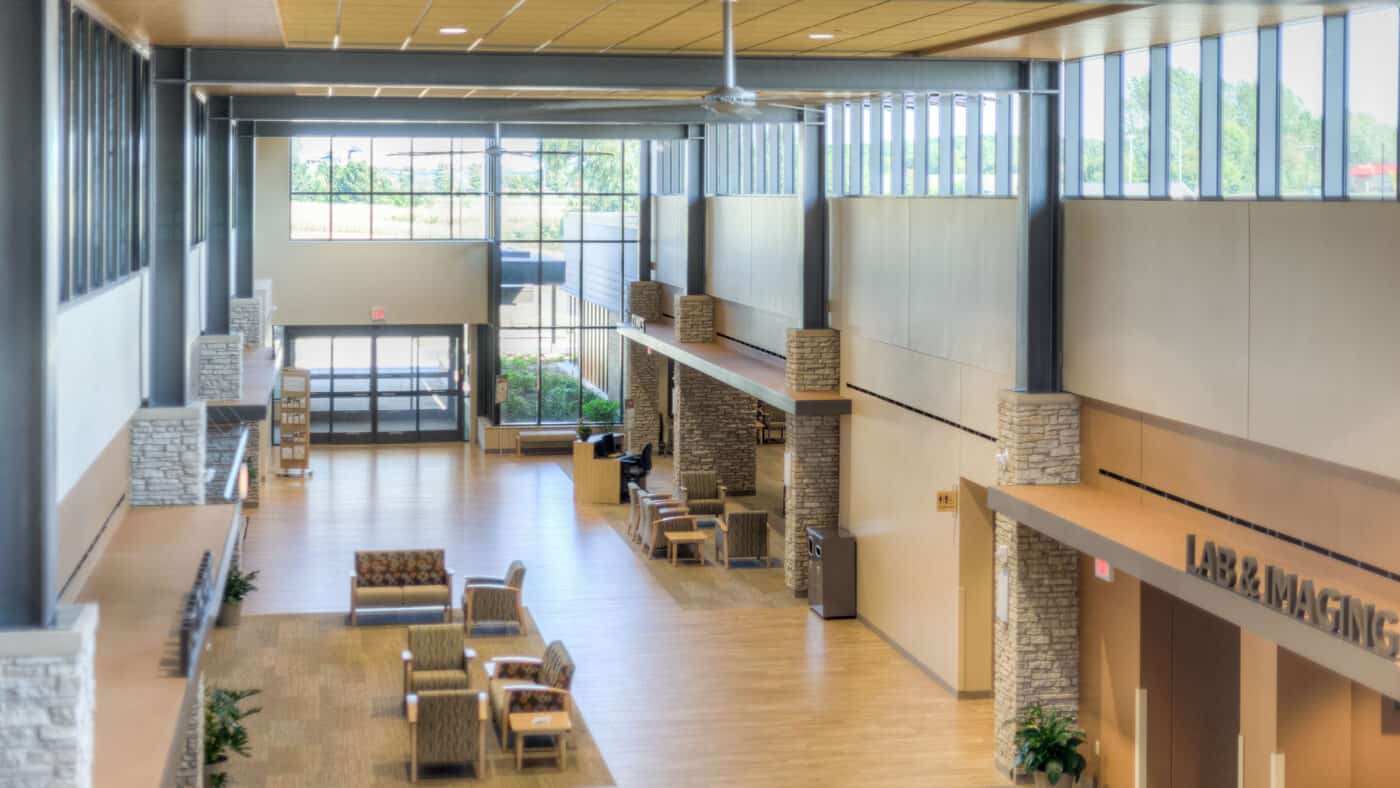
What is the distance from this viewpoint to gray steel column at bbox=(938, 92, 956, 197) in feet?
59.3

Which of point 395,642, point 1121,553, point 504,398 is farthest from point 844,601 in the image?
point 504,398

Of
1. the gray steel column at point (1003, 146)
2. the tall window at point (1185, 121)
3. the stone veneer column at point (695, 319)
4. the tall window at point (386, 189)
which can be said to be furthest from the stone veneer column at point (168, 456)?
the tall window at point (386, 189)

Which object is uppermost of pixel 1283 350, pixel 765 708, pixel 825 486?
pixel 1283 350

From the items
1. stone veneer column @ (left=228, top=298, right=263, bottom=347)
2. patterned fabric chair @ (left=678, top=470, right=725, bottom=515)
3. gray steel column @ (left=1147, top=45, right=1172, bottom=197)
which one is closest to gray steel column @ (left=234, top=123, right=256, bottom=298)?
stone veneer column @ (left=228, top=298, right=263, bottom=347)

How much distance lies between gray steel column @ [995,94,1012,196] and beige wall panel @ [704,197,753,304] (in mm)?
9395

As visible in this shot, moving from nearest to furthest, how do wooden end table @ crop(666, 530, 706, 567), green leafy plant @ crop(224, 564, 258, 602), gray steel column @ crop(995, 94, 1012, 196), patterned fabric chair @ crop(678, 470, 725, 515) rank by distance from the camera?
gray steel column @ crop(995, 94, 1012, 196) < green leafy plant @ crop(224, 564, 258, 602) < wooden end table @ crop(666, 530, 706, 567) < patterned fabric chair @ crop(678, 470, 725, 515)

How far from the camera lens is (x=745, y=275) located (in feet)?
86.9

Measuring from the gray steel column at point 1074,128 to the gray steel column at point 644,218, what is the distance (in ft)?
64.7

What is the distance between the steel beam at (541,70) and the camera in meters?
15.1

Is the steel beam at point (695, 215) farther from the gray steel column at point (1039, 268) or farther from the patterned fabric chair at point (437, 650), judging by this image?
the gray steel column at point (1039, 268)

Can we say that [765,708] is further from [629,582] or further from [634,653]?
[629,582]

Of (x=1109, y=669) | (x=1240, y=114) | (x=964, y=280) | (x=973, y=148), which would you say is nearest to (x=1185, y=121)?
(x=1240, y=114)

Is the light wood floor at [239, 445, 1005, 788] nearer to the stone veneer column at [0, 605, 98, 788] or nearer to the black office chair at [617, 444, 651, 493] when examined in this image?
the black office chair at [617, 444, 651, 493]

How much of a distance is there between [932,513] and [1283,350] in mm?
7118
